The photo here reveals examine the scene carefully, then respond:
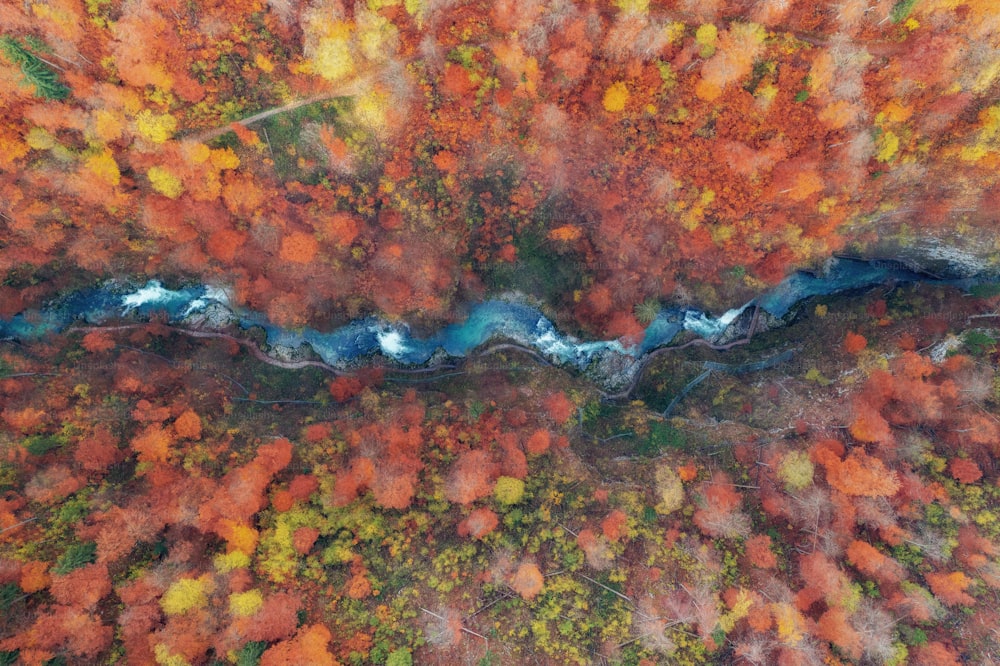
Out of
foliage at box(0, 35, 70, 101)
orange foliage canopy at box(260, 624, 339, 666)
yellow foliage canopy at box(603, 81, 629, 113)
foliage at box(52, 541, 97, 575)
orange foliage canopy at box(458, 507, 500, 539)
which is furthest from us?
yellow foliage canopy at box(603, 81, 629, 113)

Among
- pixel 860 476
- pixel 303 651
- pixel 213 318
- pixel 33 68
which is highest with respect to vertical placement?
pixel 33 68

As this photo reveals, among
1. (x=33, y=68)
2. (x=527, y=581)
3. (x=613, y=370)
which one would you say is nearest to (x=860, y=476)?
(x=613, y=370)

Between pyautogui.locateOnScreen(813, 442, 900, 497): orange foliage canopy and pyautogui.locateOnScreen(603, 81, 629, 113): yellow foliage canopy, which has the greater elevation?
pyautogui.locateOnScreen(603, 81, 629, 113): yellow foliage canopy

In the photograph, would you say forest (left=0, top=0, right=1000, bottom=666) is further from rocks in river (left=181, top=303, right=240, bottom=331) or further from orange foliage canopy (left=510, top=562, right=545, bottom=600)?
rocks in river (left=181, top=303, right=240, bottom=331)

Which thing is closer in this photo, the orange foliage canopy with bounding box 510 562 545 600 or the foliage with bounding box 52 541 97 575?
the foliage with bounding box 52 541 97 575

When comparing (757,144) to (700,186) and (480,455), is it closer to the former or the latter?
(700,186)

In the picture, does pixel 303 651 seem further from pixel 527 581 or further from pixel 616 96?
pixel 616 96

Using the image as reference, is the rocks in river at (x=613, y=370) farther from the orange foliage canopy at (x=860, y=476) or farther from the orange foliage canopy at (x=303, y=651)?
the orange foliage canopy at (x=303, y=651)

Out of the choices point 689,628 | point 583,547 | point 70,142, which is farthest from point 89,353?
point 689,628

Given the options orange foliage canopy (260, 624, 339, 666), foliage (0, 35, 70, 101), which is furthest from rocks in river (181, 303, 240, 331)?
orange foliage canopy (260, 624, 339, 666)
